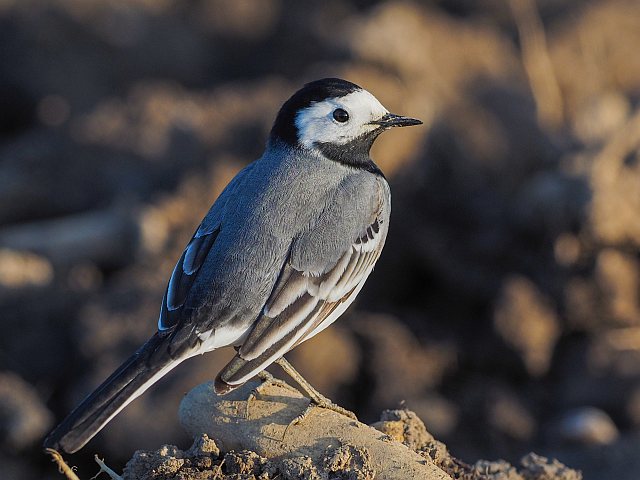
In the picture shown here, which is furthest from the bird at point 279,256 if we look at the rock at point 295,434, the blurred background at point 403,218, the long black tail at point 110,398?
the blurred background at point 403,218

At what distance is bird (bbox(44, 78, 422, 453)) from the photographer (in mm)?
5707

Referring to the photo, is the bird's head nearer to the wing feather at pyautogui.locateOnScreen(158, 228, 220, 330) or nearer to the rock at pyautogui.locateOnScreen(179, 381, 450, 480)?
the wing feather at pyautogui.locateOnScreen(158, 228, 220, 330)

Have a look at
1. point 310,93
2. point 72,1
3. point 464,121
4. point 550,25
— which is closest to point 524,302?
point 464,121

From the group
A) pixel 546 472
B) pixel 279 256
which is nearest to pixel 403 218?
pixel 546 472

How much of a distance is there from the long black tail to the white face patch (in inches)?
70.3

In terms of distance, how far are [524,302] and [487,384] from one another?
30.5 inches

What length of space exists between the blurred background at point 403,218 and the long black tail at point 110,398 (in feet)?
10.3

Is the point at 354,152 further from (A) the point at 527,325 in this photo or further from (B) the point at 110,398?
(A) the point at 527,325

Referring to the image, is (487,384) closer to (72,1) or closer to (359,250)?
(359,250)

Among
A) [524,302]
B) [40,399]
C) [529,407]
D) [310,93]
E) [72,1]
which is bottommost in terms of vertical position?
[40,399]

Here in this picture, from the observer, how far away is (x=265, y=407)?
6.05 metres

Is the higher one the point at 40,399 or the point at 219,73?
the point at 219,73

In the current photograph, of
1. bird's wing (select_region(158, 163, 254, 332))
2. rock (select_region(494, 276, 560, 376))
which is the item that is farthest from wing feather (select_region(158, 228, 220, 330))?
rock (select_region(494, 276, 560, 376))

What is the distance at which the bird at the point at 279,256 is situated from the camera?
571 cm
